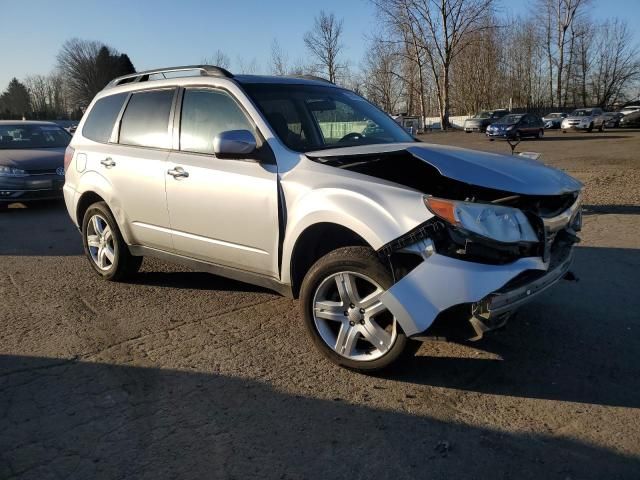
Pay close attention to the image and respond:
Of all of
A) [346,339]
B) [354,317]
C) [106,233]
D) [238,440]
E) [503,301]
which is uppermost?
[106,233]

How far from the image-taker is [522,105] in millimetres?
74500

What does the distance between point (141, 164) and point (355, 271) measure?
8.31 feet

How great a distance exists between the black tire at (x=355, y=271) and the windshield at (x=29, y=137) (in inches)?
394

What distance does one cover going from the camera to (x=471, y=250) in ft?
9.84

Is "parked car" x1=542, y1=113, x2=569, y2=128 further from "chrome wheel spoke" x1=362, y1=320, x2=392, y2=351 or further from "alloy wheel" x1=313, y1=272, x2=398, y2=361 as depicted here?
"chrome wheel spoke" x1=362, y1=320, x2=392, y2=351

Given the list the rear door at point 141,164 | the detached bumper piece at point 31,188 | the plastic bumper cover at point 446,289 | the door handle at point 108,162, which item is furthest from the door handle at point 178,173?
the detached bumper piece at point 31,188

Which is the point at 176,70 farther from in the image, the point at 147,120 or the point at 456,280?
the point at 456,280

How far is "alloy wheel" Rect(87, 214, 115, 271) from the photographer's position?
18.0 ft

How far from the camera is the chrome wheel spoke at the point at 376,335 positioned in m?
3.35

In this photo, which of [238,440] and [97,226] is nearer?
[238,440]

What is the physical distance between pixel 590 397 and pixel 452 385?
2.61ft

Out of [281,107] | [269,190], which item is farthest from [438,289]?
[281,107]

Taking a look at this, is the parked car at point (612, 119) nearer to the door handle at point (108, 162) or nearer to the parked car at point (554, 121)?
the parked car at point (554, 121)

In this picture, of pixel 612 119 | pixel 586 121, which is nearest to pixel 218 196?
pixel 586 121
